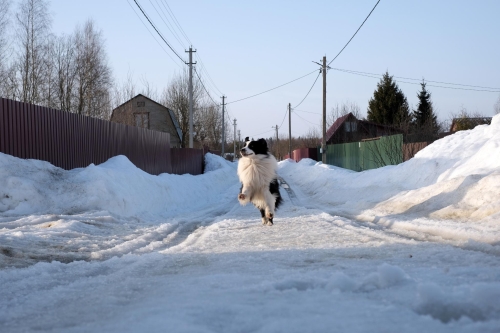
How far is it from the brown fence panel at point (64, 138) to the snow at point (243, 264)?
76 cm

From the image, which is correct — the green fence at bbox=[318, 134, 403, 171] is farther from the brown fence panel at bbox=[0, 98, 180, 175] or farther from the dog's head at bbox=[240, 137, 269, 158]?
the dog's head at bbox=[240, 137, 269, 158]

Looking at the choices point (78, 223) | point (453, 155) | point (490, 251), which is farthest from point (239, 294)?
point (453, 155)

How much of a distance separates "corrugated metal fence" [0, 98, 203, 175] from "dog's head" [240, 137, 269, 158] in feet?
19.0

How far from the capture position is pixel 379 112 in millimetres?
54906

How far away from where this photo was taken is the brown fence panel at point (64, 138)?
12.3 metres

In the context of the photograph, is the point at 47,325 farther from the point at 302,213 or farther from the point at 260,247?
the point at 302,213

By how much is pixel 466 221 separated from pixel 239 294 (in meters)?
6.28

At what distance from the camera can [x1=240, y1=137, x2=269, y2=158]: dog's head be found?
10.8 metres

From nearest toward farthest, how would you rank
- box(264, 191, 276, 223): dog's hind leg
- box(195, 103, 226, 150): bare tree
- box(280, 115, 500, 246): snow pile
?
A: box(280, 115, 500, 246): snow pile → box(264, 191, 276, 223): dog's hind leg → box(195, 103, 226, 150): bare tree

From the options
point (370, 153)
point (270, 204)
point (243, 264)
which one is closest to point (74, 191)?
point (270, 204)

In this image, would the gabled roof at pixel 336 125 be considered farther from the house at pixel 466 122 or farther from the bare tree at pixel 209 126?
the house at pixel 466 122

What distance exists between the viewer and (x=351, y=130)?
5672 centimetres

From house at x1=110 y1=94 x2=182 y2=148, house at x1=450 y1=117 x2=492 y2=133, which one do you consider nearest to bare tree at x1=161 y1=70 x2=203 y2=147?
house at x1=110 y1=94 x2=182 y2=148

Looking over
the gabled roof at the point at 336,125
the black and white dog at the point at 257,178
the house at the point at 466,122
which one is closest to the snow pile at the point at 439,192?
the black and white dog at the point at 257,178
